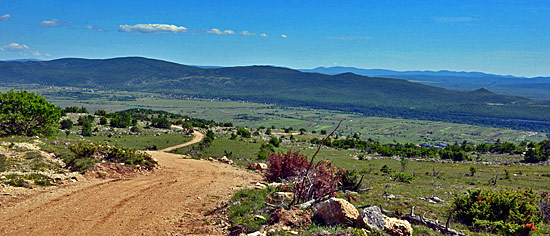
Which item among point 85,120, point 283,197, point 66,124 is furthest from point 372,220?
point 85,120

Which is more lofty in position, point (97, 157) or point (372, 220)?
point (372, 220)

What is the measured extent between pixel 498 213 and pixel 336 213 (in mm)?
7451

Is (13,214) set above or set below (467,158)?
above

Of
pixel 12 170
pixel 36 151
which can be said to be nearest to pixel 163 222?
pixel 12 170

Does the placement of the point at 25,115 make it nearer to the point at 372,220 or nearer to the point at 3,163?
the point at 3,163

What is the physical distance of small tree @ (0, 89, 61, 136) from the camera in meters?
25.2

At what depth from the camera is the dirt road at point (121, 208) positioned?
10.1 metres

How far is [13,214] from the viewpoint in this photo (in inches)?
421

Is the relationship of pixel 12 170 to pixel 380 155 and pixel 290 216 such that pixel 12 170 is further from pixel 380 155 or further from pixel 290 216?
pixel 380 155

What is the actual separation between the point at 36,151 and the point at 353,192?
16.6 metres

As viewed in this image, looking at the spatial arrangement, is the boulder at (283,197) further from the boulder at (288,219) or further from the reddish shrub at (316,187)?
the boulder at (288,219)

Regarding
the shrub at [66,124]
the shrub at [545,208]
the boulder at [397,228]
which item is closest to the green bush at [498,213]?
the shrub at [545,208]

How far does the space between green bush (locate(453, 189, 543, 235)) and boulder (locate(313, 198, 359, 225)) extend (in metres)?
5.62

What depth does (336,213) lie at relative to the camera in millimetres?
9766
